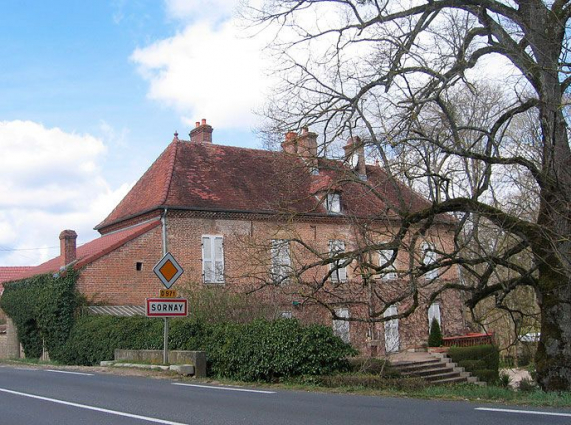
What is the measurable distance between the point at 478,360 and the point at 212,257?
40.0 ft

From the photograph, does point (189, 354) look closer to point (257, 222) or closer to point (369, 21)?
point (369, 21)

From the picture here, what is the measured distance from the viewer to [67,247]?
2789 centimetres

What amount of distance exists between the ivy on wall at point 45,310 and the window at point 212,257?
5.60 metres

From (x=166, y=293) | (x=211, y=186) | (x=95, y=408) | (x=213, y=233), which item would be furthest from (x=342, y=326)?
(x=95, y=408)

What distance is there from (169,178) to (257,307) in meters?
9.84

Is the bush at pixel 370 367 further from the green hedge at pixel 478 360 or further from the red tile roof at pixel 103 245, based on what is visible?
the red tile roof at pixel 103 245

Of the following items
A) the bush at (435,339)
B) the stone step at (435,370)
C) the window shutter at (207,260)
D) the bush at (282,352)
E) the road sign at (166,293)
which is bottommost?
the stone step at (435,370)

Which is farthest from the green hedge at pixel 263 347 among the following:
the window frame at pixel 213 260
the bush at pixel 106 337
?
the window frame at pixel 213 260

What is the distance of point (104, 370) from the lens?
19.2 m

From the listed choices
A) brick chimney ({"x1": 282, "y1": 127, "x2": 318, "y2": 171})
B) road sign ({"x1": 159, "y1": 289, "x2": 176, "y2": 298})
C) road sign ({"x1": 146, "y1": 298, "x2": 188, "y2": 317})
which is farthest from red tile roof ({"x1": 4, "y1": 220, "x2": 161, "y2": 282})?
brick chimney ({"x1": 282, "y1": 127, "x2": 318, "y2": 171})

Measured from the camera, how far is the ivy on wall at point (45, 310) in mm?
26031

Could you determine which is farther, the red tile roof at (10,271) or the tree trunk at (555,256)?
the red tile roof at (10,271)

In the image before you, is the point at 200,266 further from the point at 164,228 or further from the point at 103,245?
the point at 103,245

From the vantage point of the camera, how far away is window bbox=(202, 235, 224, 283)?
1147 inches
